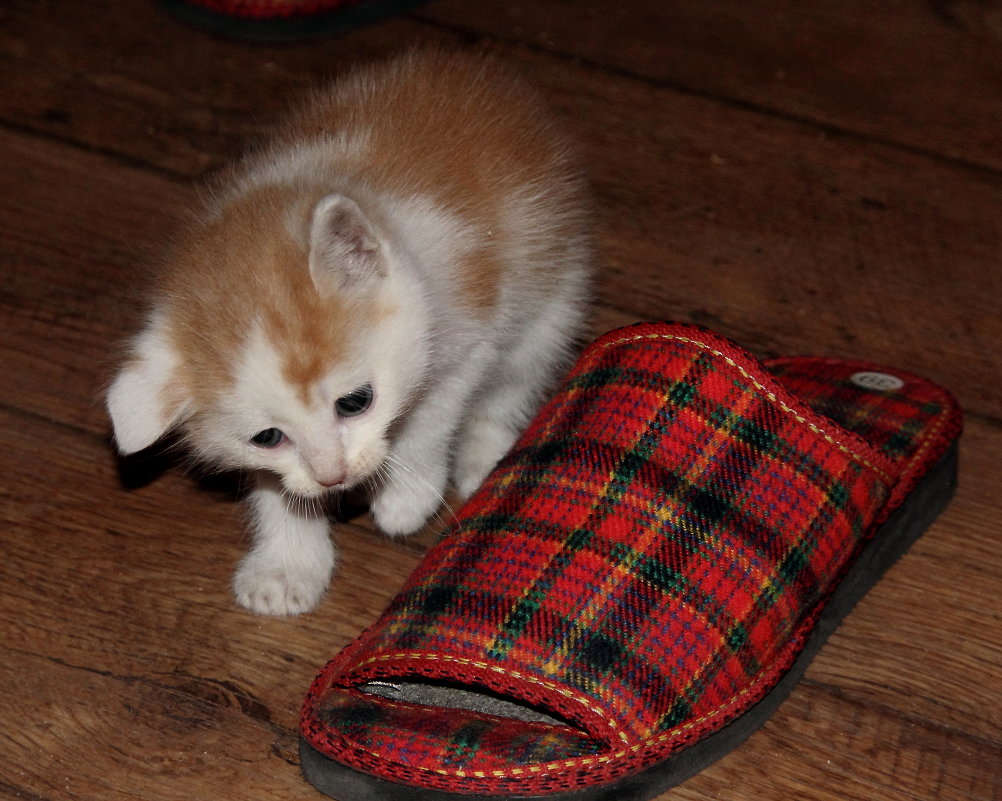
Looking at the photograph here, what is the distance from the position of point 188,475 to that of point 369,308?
505mm

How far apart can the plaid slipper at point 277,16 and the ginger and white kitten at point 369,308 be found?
Answer: 2.21ft

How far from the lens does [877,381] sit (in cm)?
161

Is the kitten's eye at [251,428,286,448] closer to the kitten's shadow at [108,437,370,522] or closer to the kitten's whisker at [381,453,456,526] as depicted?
the kitten's whisker at [381,453,456,526]

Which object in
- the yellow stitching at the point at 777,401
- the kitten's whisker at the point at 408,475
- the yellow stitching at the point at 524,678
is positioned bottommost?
the kitten's whisker at the point at 408,475

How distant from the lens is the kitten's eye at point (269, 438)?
4.65 feet

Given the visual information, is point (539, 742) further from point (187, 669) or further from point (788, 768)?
point (187, 669)

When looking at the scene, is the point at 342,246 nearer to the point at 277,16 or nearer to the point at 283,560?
the point at 283,560

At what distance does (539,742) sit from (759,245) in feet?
3.64

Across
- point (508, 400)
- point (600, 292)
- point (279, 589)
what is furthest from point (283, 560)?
point (600, 292)

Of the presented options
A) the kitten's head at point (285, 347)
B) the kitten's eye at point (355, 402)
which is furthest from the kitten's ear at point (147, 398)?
the kitten's eye at point (355, 402)

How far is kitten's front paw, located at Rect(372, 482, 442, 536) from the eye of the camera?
5.24 feet

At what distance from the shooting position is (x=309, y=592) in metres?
1.57

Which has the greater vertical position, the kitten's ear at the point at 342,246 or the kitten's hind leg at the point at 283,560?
the kitten's ear at the point at 342,246

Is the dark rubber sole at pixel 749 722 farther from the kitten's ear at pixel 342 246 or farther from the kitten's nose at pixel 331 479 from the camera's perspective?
the kitten's ear at pixel 342 246
